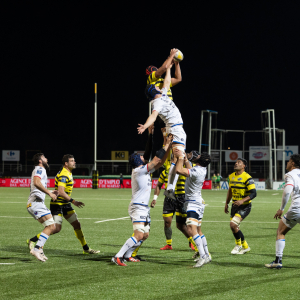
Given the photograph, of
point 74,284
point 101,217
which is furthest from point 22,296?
point 101,217

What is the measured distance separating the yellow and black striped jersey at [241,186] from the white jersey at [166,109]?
2822mm

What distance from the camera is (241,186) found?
10312 millimetres

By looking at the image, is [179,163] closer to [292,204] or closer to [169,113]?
[169,113]

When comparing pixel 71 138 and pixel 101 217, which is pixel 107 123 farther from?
pixel 101 217

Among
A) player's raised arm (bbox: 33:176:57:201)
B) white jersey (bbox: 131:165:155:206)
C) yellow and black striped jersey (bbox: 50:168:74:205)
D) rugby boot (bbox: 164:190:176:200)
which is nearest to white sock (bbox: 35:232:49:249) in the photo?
player's raised arm (bbox: 33:176:57:201)

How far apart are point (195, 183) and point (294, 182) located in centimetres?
198

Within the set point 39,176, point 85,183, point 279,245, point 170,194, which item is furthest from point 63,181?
point 85,183

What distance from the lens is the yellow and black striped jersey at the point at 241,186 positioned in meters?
10.3

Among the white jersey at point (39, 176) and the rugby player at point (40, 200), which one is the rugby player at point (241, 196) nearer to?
the rugby player at point (40, 200)

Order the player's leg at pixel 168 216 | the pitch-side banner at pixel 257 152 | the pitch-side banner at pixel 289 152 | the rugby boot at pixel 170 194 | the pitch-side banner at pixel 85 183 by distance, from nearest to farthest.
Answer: the rugby boot at pixel 170 194, the player's leg at pixel 168 216, the pitch-side banner at pixel 85 183, the pitch-side banner at pixel 257 152, the pitch-side banner at pixel 289 152

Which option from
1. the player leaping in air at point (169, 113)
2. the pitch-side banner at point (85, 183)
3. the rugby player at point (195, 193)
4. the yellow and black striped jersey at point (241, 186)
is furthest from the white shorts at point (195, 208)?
the pitch-side banner at point (85, 183)

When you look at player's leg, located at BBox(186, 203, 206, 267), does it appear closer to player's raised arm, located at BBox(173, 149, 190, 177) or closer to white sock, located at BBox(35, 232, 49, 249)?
player's raised arm, located at BBox(173, 149, 190, 177)

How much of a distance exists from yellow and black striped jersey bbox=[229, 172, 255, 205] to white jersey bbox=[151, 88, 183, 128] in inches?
111

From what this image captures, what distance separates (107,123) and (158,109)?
3054 inches
